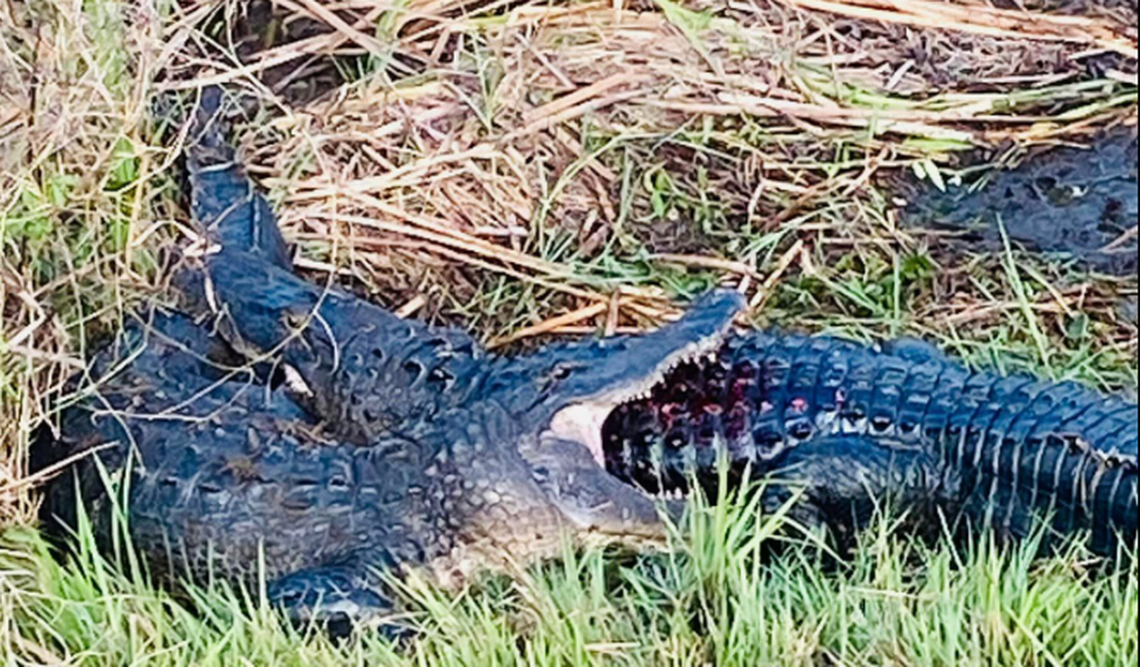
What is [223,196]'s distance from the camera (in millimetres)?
3021

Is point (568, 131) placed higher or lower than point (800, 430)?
higher

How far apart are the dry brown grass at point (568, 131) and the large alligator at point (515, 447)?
0.23 m

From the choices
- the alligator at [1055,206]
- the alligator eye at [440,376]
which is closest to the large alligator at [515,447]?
the alligator eye at [440,376]

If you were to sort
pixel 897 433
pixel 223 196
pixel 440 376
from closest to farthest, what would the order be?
pixel 897 433 → pixel 440 376 → pixel 223 196

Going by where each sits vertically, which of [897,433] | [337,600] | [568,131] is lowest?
[337,600]

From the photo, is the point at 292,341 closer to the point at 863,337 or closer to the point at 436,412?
the point at 436,412

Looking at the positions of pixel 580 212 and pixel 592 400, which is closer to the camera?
pixel 592 400

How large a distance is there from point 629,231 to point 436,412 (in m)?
0.69

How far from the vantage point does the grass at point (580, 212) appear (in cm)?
212

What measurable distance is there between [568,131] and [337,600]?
1163 millimetres

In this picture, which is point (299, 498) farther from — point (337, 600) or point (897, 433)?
point (897, 433)

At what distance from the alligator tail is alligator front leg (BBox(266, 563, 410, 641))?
0.76 meters

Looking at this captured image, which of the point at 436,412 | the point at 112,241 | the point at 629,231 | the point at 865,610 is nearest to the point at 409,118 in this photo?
the point at 629,231

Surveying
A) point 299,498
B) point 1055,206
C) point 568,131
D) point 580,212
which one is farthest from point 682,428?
point 1055,206
